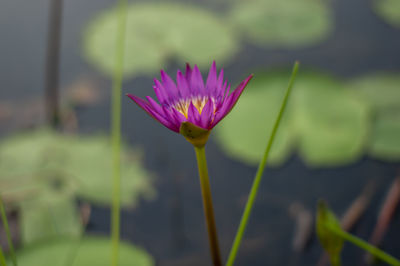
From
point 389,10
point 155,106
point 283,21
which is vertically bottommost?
point 155,106

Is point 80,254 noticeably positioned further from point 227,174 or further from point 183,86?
point 183,86

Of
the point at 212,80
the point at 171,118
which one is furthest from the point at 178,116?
the point at 212,80

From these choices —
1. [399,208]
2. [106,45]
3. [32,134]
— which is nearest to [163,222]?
[32,134]

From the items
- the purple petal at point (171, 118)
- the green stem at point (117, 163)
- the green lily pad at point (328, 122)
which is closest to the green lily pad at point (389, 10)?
the green lily pad at point (328, 122)

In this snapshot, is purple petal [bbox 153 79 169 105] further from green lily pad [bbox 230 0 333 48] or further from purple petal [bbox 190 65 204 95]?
green lily pad [bbox 230 0 333 48]

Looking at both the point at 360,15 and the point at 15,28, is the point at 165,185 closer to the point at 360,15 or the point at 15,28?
the point at 15,28

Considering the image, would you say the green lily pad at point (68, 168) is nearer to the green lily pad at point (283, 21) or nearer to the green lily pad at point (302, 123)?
the green lily pad at point (302, 123)

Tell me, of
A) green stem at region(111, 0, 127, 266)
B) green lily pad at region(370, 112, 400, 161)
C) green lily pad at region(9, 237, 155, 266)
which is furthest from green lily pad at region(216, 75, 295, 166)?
green lily pad at region(9, 237, 155, 266)
